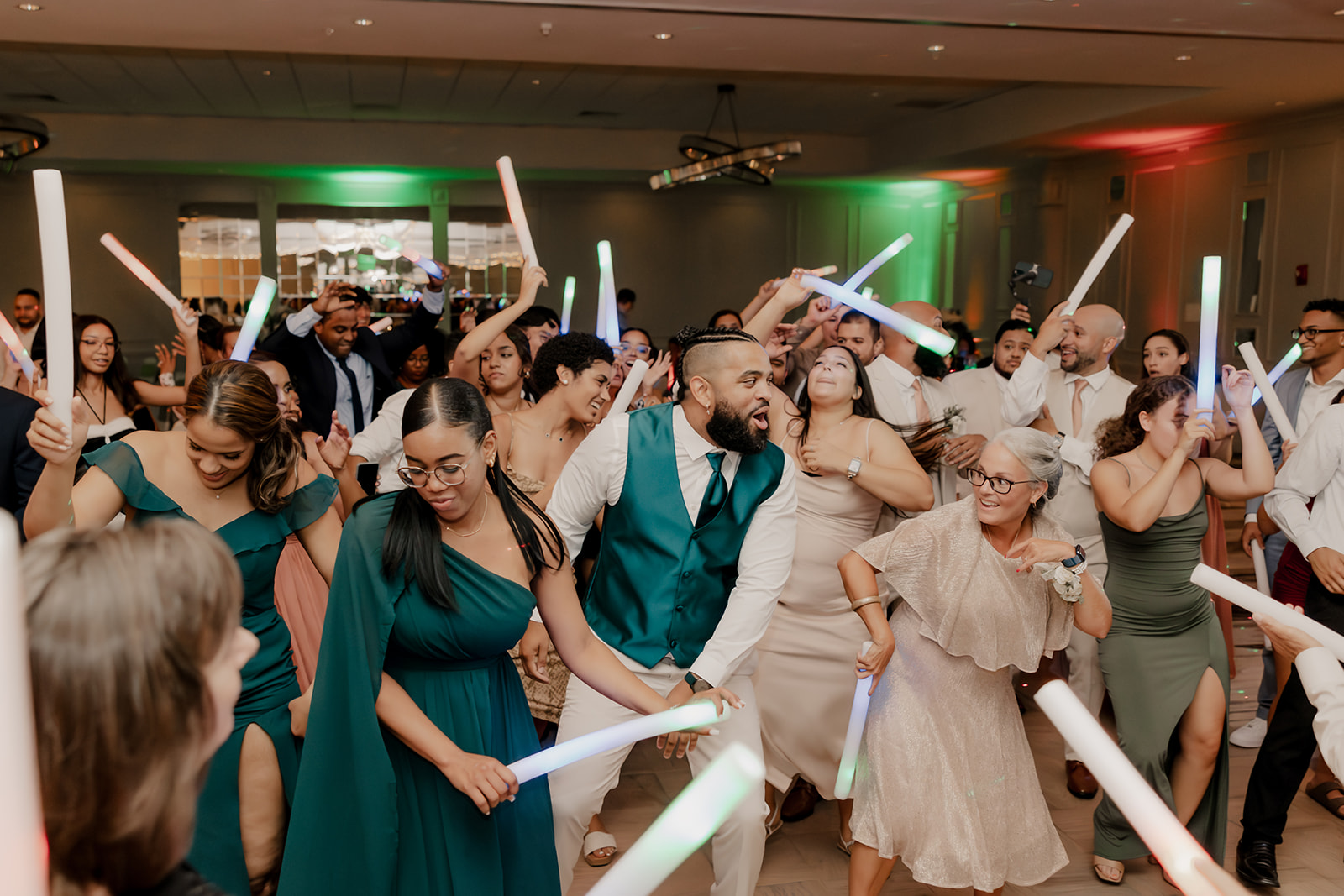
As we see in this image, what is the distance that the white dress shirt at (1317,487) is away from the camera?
3260mm

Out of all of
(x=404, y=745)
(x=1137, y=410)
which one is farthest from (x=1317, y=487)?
(x=404, y=745)

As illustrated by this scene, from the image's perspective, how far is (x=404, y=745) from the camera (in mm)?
1881

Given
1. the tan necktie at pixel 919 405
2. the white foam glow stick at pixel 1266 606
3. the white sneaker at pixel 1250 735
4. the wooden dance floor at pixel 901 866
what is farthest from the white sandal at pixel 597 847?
the white sneaker at pixel 1250 735

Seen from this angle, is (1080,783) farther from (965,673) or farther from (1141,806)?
(1141,806)

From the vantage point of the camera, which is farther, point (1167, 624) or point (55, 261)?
point (1167, 624)

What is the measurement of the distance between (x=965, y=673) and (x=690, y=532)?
0.76m

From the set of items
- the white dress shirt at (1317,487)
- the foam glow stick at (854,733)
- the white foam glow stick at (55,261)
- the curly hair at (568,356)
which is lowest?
the foam glow stick at (854,733)

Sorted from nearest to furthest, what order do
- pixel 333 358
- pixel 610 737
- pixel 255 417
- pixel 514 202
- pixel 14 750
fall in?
pixel 14 750 → pixel 610 737 → pixel 255 417 → pixel 514 202 → pixel 333 358

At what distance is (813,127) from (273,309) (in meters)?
6.40

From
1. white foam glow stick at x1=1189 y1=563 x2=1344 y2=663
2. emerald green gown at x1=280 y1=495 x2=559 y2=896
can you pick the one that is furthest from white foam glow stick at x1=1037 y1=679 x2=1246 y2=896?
emerald green gown at x1=280 y1=495 x2=559 y2=896

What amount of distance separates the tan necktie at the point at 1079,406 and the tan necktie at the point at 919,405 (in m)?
0.67

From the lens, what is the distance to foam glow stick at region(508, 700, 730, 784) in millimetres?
1558

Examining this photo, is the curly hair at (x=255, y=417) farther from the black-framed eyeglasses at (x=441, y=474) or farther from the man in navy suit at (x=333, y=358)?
the man in navy suit at (x=333, y=358)

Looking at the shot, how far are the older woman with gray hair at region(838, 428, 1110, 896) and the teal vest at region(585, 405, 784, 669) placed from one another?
322 mm
